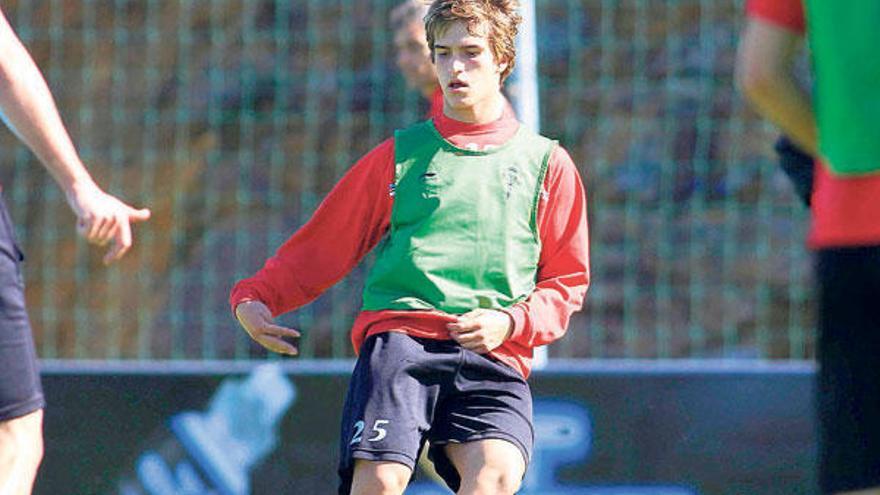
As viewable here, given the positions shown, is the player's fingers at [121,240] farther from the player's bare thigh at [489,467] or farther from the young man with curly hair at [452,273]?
the player's bare thigh at [489,467]

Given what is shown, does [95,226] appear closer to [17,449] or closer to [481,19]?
[17,449]

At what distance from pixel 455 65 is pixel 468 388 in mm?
780

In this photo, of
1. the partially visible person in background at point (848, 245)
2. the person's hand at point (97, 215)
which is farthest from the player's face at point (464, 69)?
the partially visible person in background at point (848, 245)

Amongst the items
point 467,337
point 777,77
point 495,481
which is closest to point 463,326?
point 467,337

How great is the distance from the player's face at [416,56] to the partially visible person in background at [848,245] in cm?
333

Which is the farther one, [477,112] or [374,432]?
[477,112]

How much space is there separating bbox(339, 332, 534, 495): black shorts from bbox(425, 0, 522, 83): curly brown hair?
76cm

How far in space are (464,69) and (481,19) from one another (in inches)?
5.7

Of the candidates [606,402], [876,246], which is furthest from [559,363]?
[876,246]

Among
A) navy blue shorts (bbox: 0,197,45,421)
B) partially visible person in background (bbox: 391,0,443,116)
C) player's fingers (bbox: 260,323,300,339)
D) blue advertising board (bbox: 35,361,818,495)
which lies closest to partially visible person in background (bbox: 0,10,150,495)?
navy blue shorts (bbox: 0,197,45,421)

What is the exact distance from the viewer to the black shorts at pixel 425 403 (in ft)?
13.8

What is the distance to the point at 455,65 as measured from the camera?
4422mm

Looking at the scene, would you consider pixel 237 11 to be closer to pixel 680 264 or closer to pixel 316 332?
pixel 316 332

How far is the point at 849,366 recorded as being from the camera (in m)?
2.64
